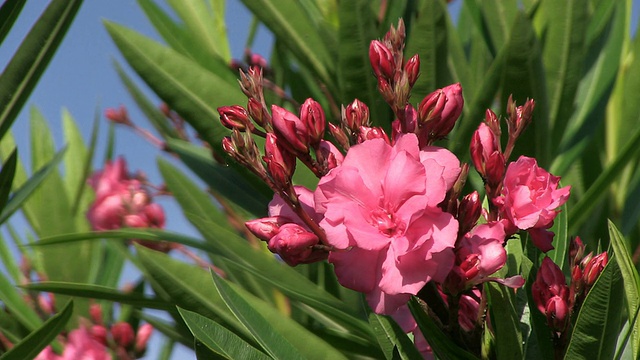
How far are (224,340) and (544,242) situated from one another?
0.34 meters

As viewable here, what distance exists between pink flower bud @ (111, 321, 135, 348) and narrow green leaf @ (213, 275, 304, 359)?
0.99 metres

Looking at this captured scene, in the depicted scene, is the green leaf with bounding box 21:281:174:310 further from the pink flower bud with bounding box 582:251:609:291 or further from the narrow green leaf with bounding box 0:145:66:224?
the pink flower bud with bounding box 582:251:609:291

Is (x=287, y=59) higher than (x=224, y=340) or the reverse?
higher

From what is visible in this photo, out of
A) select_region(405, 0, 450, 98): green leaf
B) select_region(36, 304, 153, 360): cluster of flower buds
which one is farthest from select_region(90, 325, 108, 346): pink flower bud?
select_region(405, 0, 450, 98): green leaf

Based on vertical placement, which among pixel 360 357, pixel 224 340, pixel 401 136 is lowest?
pixel 360 357

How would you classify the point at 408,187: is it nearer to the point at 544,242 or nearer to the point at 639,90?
the point at 544,242

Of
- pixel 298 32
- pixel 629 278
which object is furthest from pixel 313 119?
pixel 298 32

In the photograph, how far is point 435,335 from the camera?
755 millimetres

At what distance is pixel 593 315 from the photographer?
727mm

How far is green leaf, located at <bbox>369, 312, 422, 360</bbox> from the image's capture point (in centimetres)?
81

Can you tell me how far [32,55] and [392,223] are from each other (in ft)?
2.30

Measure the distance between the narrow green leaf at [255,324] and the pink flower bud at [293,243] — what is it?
0.06 m

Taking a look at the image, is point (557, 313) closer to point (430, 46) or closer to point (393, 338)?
point (393, 338)

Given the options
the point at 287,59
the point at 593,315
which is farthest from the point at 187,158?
the point at 593,315
